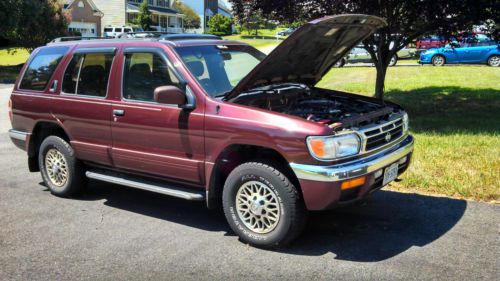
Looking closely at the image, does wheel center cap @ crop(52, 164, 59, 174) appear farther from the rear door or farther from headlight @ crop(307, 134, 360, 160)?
headlight @ crop(307, 134, 360, 160)

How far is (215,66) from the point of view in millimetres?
5211

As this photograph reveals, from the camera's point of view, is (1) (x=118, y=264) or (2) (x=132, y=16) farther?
(2) (x=132, y=16)

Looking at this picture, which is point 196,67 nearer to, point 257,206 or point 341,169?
point 257,206

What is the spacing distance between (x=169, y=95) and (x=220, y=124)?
539 millimetres

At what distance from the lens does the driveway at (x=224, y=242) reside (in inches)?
161

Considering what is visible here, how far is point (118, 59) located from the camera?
5.47 m

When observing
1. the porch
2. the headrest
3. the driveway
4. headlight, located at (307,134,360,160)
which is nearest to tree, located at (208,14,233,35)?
the porch

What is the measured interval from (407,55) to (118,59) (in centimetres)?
2823

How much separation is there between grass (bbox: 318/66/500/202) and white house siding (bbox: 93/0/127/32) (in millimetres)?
53977

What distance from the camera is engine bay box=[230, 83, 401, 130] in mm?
4641

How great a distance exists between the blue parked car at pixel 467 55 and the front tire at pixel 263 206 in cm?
2120

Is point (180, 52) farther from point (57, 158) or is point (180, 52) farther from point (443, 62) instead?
point (443, 62)

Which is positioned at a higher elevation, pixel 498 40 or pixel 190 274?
pixel 498 40

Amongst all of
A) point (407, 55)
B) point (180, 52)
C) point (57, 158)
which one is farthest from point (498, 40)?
point (407, 55)
